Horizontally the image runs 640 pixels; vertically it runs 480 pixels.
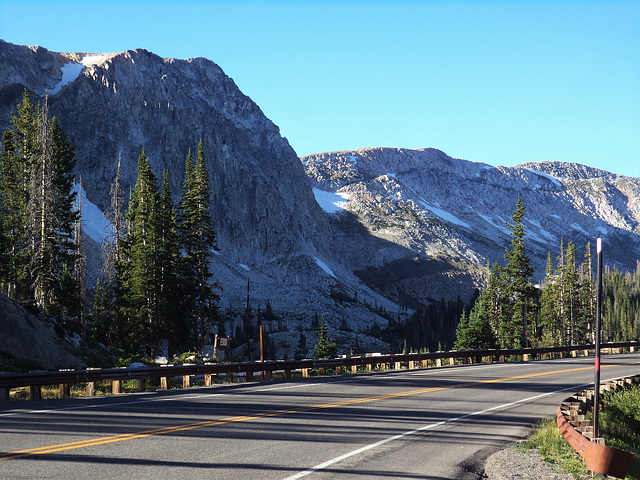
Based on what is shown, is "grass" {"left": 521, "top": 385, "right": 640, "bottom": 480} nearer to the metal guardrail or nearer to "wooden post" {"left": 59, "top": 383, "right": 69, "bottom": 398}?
the metal guardrail

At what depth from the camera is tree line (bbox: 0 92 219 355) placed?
40.6m

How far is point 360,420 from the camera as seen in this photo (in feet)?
41.9

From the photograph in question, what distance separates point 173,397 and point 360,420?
585 centimetres

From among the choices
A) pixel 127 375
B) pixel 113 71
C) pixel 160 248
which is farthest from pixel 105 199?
pixel 127 375

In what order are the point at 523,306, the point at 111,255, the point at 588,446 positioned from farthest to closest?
the point at 523,306 → the point at 111,255 → the point at 588,446

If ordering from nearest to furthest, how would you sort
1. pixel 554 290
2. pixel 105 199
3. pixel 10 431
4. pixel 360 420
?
pixel 10 431 → pixel 360 420 → pixel 554 290 → pixel 105 199

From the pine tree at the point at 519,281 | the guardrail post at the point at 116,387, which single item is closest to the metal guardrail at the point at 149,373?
the guardrail post at the point at 116,387

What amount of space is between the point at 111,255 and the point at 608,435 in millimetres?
43636

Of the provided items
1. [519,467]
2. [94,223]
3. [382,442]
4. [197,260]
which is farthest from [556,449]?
[94,223]

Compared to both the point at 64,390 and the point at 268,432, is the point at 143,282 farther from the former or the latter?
the point at 268,432

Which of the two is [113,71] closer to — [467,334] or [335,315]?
[335,315]

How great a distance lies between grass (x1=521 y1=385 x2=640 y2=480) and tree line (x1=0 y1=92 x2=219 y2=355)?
33.7 m

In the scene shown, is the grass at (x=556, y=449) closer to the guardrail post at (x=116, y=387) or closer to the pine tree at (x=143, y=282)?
the guardrail post at (x=116, y=387)

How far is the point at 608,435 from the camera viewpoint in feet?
49.0
